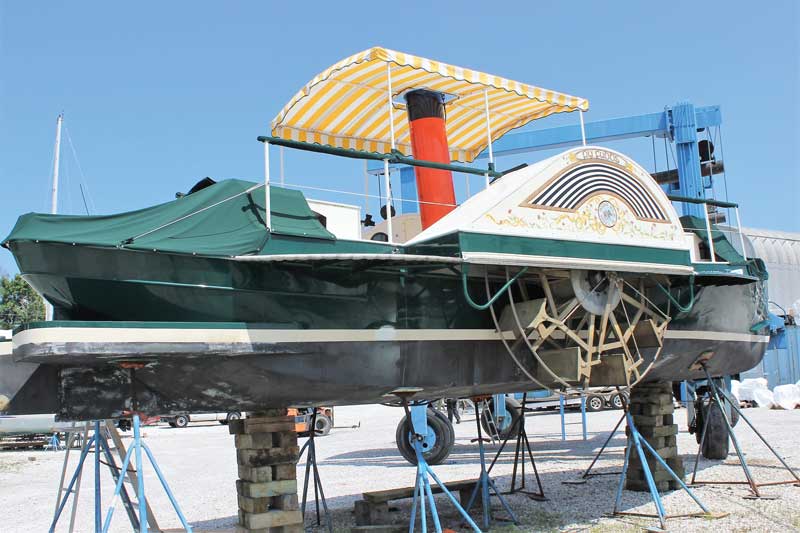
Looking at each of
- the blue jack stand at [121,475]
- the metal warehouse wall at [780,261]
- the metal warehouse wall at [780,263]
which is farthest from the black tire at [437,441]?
the metal warehouse wall at [780,263]

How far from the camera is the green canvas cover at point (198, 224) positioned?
19.5 feet

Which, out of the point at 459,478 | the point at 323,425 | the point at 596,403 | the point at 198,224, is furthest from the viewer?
the point at 596,403

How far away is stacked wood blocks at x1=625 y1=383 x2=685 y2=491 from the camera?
11148 millimetres

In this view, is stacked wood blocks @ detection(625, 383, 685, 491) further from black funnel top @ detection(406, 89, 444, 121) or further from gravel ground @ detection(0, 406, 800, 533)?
black funnel top @ detection(406, 89, 444, 121)

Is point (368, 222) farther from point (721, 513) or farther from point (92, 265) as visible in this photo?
point (721, 513)

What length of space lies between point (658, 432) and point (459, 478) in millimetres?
4109

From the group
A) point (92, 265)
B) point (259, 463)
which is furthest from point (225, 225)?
point (259, 463)

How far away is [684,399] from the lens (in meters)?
19.3

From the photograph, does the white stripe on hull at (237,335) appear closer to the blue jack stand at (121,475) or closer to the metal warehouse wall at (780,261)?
the blue jack stand at (121,475)

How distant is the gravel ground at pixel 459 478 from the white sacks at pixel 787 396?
12.9 ft

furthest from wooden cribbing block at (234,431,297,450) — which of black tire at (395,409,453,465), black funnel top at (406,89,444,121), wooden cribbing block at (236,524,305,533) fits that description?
black tire at (395,409,453,465)

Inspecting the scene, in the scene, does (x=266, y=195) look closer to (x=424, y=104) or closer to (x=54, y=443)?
(x=424, y=104)

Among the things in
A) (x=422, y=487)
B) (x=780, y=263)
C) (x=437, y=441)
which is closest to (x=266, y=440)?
(x=422, y=487)

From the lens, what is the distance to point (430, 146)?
938cm
